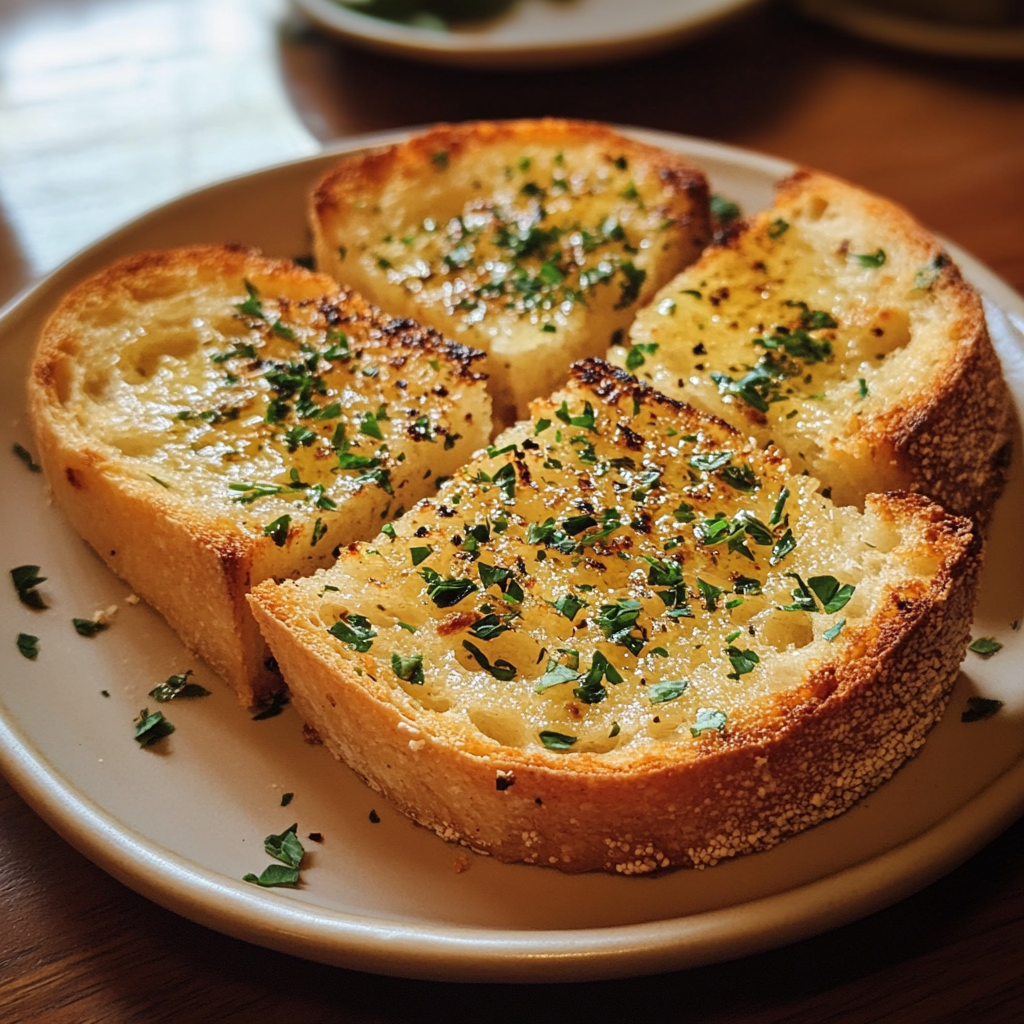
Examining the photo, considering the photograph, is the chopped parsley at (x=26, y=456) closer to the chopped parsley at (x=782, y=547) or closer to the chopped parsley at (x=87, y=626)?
the chopped parsley at (x=87, y=626)

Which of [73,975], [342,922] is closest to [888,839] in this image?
[342,922]

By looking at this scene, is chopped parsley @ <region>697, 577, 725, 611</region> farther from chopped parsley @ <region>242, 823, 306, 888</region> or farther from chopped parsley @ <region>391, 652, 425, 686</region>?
chopped parsley @ <region>242, 823, 306, 888</region>

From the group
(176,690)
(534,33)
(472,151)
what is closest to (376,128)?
(534,33)

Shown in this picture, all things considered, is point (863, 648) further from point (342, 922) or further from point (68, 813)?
point (68, 813)

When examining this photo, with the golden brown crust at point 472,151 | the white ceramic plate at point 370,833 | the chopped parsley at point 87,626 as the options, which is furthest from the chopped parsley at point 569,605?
the golden brown crust at point 472,151

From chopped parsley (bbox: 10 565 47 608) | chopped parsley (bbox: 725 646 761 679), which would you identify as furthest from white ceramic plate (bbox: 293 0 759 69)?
chopped parsley (bbox: 725 646 761 679)
